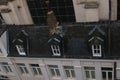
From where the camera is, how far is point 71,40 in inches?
1106

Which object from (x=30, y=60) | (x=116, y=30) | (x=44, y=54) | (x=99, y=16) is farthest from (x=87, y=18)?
(x=30, y=60)

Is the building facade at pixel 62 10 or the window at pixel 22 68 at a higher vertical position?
the building facade at pixel 62 10

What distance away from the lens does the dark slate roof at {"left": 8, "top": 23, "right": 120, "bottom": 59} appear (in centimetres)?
2636

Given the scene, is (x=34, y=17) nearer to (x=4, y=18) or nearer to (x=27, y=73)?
(x=4, y=18)

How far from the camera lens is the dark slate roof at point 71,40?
26.4m

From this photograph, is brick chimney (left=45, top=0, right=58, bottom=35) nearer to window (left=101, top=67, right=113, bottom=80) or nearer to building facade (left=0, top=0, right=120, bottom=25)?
building facade (left=0, top=0, right=120, bottom=25)

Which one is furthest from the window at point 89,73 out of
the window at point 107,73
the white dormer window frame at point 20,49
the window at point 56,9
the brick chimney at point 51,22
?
the white dormer window frame at point 20,49

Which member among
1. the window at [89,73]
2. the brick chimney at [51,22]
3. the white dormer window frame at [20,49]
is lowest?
the window at [89,73]

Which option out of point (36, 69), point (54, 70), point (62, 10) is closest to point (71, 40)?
point (62, 10)

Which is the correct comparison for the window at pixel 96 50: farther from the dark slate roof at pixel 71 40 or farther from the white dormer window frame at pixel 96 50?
the dark slate roof at pixel 71 40

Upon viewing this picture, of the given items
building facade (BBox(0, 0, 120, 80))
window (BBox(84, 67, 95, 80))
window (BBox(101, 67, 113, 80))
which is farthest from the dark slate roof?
window (BBox(84, 67, 95, 80))

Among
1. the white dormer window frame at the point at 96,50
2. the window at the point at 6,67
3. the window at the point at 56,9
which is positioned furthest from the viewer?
the window at the point at 6,67

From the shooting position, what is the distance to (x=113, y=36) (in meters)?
26.5

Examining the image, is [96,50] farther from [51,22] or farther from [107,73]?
[51,22]
